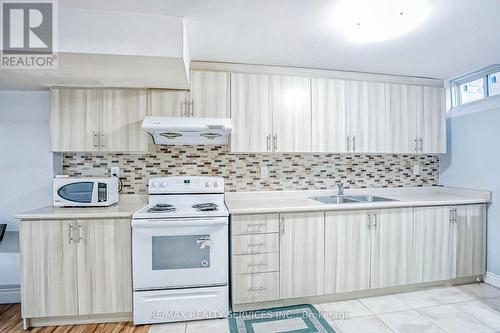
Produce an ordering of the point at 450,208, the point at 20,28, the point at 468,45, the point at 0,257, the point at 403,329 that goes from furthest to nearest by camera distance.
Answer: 1. the point at 450,208
2. the point at 0,257
3. the point at 468,45
4. the point at 403,329
5. the point at 20,28

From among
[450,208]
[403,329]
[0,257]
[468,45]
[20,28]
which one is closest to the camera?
[20,28]

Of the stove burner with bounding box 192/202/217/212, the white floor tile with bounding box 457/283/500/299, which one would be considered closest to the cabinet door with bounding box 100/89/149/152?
the stove burner with bounding box 192/202/217/212

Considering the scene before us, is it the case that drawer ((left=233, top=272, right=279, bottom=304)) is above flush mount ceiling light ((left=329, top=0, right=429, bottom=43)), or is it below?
below

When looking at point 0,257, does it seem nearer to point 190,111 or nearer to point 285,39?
point 190,111

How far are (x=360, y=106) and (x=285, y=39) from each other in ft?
3.80

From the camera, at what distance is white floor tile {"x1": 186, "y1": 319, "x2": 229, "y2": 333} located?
1.90 m

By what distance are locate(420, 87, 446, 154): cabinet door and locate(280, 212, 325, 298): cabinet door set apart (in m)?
1.64

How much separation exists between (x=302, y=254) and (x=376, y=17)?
6.22 ft

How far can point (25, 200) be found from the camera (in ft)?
7.72

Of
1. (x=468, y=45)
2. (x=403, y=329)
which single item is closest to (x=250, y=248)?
(x=403, y=329)

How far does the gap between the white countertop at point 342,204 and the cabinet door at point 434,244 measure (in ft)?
0.40

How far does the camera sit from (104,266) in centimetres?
196

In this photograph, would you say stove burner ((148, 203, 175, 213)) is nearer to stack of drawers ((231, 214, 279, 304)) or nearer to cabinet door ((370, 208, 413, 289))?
stack of drawers ((231, 214, 279, 304))

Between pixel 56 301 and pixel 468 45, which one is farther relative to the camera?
pixel 468 45
